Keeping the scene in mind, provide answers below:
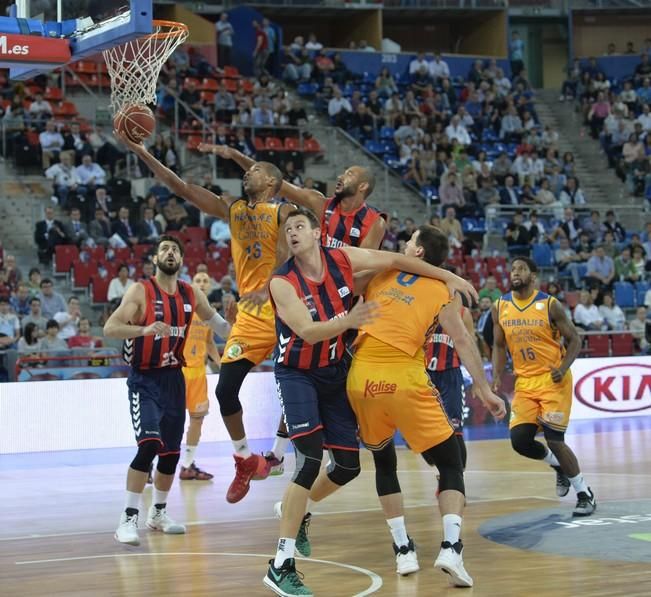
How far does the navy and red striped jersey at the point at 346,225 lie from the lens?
8242mm

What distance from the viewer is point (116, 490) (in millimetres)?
10922

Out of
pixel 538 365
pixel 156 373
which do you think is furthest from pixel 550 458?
pixel 156 373

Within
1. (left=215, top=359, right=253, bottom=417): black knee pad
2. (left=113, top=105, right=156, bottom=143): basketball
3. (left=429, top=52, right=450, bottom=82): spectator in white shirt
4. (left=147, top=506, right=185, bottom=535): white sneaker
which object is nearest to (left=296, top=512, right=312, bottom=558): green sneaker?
(left=215, top=359, right=253, bottom=417): black knee pad

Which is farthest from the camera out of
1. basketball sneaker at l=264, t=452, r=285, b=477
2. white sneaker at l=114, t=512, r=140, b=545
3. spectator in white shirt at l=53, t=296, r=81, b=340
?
spectator in white shirt at l=53, t=296, r=81, b=340

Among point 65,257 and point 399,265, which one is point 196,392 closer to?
point 399,265

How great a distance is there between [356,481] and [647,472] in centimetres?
279

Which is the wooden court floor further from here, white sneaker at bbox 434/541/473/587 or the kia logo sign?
the kia logo sign

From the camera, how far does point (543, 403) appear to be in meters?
9.17

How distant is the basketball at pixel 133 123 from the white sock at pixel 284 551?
3.58 meters

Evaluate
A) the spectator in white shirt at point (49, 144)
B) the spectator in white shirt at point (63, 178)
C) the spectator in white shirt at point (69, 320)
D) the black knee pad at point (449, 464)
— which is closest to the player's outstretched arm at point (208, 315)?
the black knee pad at point (449, 464)

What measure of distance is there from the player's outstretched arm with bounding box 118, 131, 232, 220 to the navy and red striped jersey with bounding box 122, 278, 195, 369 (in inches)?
25.3

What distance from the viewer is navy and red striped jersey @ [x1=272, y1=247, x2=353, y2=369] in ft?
21.4

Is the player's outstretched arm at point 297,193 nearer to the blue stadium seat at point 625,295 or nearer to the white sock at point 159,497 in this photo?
the white sock at point 159,497

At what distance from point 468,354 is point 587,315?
489 inches
